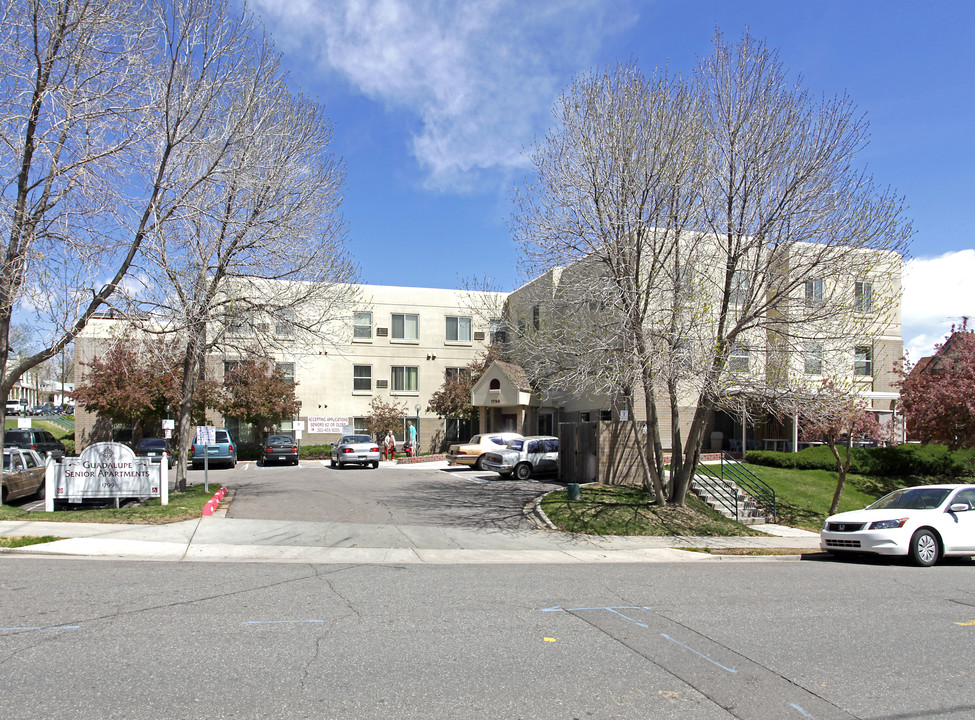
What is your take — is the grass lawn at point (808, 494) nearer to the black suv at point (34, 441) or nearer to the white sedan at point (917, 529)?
the white sedan at point (917, 529)

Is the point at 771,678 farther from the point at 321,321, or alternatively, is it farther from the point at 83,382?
the point at 83,382

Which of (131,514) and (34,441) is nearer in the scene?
(131,514)

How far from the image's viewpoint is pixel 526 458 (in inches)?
1007

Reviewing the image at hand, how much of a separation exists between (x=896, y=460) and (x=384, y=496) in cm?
1966

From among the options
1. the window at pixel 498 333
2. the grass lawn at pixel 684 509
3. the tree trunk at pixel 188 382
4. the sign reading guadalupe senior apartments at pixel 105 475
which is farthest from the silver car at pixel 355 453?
the sign reading guadalupe senior apartments at pixel 105 475

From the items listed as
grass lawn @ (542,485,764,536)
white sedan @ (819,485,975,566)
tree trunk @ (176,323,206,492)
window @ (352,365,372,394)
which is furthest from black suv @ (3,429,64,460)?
white sedan @ (819,485,975,566)

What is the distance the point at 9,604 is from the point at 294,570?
3685 millimetres

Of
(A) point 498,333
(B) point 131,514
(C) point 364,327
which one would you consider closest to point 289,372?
(C) point 364,327

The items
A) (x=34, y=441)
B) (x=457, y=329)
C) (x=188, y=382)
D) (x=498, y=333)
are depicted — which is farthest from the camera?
(x=457, y=329)

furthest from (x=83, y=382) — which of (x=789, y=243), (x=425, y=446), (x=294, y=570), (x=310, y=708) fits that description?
(x=310, y=708)

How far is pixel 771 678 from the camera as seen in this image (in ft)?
20.0

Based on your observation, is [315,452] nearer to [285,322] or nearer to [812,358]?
[285,322]

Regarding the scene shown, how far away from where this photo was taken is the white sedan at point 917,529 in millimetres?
12875

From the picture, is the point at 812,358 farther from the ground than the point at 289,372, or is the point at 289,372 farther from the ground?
the point at 289,372
